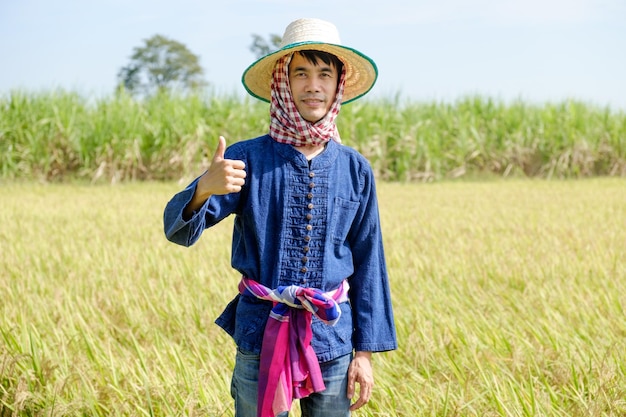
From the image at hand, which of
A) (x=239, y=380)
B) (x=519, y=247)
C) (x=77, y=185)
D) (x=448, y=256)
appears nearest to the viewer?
(x=239, y=380)

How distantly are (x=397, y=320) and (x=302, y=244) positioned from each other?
159 cm

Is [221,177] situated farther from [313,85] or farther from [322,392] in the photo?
[322,392]

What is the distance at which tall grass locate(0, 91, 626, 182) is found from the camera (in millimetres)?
11562

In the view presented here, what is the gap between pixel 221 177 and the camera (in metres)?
1.71

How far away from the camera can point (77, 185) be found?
439 inches

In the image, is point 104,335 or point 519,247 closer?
point 104,335

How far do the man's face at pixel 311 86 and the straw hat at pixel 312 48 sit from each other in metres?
0.04

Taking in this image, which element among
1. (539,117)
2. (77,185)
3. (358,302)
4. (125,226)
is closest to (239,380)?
(358,302)

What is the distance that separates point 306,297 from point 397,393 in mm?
903

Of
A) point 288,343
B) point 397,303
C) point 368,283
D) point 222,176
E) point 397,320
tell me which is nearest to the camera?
point 222,176

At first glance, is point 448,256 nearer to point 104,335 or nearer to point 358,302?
point 104,335

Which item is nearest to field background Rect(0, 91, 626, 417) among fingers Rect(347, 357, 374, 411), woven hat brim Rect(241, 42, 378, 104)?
fingers Rect(347, 357, 374, 411)

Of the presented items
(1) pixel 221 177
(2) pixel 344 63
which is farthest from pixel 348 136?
(1) pixel 221 177

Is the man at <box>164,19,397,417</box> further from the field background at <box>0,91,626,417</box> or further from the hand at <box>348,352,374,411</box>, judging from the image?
the field background at <box>0,91,626,417</box>
